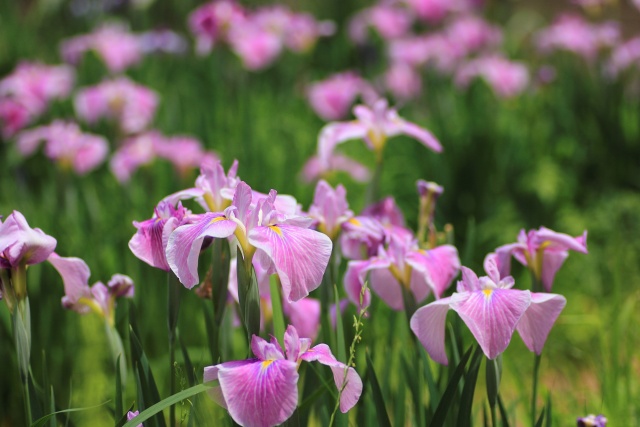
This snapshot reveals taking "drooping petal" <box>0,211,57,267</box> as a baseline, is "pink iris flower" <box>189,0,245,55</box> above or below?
below

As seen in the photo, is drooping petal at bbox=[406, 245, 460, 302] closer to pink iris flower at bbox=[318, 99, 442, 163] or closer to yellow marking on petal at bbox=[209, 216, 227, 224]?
yellow marking on petal at bbox=[209, 216, 227, 224]

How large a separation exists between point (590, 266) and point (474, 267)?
420mm

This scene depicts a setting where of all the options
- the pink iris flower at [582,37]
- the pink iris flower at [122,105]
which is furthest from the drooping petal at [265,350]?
the pink iris flower at [582,37]

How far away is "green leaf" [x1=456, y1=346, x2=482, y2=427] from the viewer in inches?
45.1

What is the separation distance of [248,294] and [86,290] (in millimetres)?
349

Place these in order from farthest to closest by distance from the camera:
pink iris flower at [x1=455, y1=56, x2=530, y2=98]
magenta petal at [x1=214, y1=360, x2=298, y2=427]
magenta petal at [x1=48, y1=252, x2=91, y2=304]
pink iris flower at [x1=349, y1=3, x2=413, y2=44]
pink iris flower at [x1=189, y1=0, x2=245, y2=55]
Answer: pink iris flower at [x1=349, y1=3, x2=413, y2=44] → pink iris flower at [x1=455, y1=56, x2=530, y2=98] → pink iris flower at [x1=189, y1=0, x2=245, y2=55] → magenta petal at [x1=48, y1=252, x2=91, y2=304] → magenta petal at [x1=214, y1=360, x2=298, y2=427]

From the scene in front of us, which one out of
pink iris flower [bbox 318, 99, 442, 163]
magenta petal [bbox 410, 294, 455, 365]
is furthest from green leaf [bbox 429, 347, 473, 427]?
pink iris flower [bbox 318, 99, 442, 163]

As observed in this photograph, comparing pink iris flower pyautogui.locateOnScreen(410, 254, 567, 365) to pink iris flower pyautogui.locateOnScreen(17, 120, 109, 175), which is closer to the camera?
pink iris flower pyautogui.locateOnScreen(410, 254, 567, 365)

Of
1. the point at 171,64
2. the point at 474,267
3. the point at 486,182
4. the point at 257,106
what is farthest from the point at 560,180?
the point at 171,64

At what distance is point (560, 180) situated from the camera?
3.29 m

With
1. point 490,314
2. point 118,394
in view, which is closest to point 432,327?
point 490,314

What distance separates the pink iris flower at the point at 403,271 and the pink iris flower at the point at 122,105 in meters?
1.93

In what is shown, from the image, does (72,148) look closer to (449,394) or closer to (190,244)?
(190,244)

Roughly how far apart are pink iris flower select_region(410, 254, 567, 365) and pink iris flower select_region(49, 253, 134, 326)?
1.58ft
